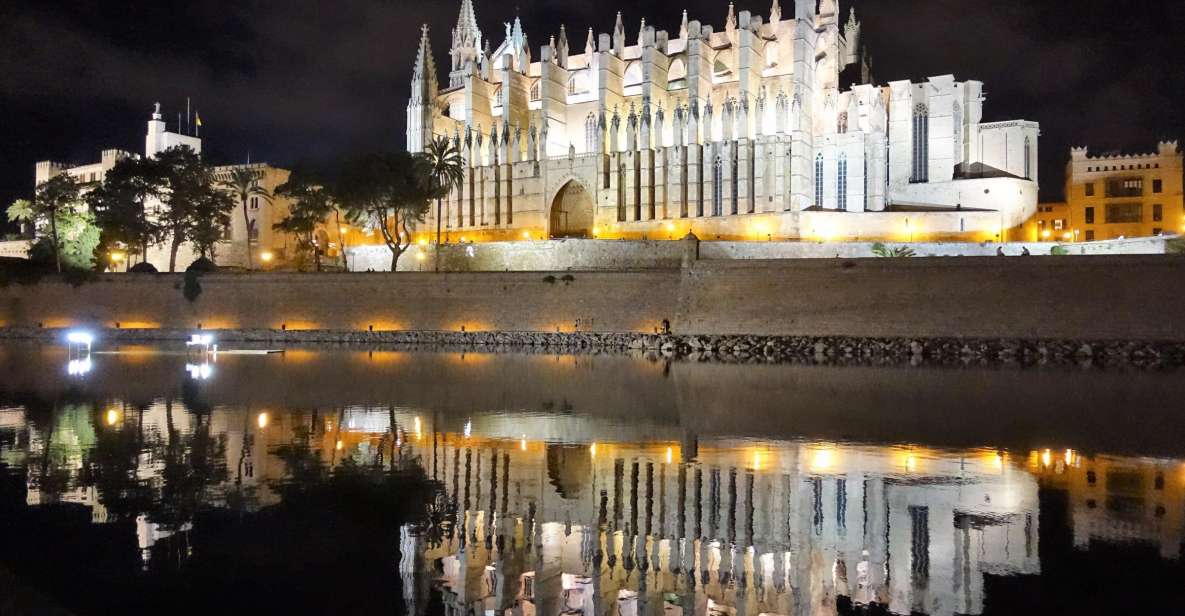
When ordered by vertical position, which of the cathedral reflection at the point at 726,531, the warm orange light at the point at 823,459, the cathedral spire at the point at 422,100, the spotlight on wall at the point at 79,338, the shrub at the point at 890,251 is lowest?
the cathedral reflection at the point at 726,531

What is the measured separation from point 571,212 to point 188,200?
23789mm

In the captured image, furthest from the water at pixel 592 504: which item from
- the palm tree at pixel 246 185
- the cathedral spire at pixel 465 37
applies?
the cathedral spire at pixel 465 37

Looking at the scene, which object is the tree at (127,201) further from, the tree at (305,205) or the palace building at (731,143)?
the palace building at (731,143)

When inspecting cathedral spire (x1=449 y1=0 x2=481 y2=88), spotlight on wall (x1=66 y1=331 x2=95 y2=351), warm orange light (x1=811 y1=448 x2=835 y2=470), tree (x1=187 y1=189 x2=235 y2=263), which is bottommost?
warm orange light (x1=811 y1=448 x2=835 y2=470)

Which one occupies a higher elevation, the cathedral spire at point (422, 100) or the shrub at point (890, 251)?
the cathedral spire at point (422, 100)

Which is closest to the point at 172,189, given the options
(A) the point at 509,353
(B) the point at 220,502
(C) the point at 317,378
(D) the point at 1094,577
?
(A) the point at 509,353

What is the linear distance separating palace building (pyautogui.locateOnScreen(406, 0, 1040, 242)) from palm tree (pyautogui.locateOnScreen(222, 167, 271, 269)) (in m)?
11.3

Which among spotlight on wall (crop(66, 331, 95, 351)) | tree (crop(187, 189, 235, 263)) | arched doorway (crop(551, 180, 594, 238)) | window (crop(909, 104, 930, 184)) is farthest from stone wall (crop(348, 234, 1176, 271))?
spotlight on wall (crop(66, 331, 95, 351))

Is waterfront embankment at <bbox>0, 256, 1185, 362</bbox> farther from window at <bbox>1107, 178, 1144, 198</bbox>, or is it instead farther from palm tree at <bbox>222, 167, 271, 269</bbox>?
window at <bbox>1107, 178, 1144, 198</bbox>

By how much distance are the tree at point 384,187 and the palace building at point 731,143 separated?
970 centimetres

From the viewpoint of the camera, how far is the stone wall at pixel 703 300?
3288cm

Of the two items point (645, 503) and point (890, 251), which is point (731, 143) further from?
point (645, 503)

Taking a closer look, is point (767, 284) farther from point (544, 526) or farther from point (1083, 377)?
point (544, 526)

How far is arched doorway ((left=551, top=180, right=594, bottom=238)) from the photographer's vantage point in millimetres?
58969
